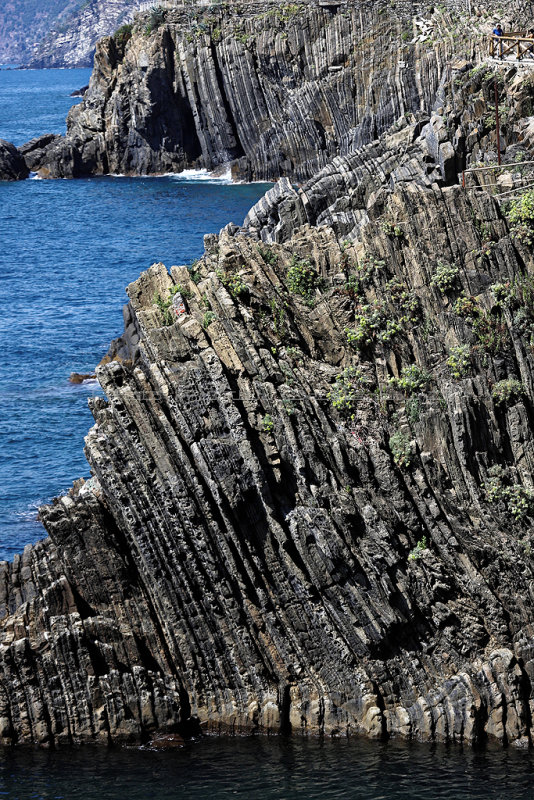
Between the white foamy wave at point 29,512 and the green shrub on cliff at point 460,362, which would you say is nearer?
the green shrub on cliff at point 460,362

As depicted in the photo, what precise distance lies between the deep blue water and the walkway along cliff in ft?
45.0

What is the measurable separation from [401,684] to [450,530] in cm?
482

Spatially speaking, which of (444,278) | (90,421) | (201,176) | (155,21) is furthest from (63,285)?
(444,278)

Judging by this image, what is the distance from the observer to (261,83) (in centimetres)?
12575

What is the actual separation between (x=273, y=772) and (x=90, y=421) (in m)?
32.7

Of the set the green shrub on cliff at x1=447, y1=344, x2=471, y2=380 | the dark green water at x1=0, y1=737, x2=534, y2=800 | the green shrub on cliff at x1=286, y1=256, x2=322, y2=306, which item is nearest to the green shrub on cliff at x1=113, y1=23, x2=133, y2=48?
the green shrub on cliff at x1=286, y1=256, x2=322, y2=306

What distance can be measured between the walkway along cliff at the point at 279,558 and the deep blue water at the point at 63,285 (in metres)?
13.7

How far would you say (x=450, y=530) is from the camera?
109 feet

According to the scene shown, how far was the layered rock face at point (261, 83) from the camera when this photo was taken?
11738 centimetres

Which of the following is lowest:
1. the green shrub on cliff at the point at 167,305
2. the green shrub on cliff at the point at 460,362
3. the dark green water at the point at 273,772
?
the dark green water at the point at 273,772

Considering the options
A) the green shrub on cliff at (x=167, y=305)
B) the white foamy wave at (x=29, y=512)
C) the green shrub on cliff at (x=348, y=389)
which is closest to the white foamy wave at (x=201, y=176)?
the white foamy wave at (x=29, y=512)

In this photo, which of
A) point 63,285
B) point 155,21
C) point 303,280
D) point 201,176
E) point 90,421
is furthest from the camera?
point 201,176

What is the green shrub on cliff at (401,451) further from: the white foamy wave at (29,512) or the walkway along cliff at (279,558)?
the white foamy wave at (29,512)

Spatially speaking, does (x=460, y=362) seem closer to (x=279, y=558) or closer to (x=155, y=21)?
(x=279, y=558)
